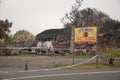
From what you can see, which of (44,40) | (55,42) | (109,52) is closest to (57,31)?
(44,40)

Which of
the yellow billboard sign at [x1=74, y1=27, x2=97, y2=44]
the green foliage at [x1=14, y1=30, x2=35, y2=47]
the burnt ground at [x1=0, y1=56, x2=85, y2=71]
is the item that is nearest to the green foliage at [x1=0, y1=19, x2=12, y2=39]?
the burnt ground at [x1=0, y1=56, x2=85, y2=71]

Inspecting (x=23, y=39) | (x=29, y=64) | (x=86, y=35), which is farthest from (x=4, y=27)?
(x=23, y=39)

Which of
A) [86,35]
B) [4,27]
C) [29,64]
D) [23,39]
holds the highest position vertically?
[4,27]

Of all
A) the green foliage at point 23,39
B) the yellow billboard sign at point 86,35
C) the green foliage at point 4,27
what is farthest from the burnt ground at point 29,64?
the green foliage at point 23,39

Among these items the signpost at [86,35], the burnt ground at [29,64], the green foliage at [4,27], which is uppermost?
the green foliage at [4,27]

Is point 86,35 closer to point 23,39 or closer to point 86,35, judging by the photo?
point 86,35

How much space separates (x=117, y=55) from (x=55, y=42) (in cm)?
1357

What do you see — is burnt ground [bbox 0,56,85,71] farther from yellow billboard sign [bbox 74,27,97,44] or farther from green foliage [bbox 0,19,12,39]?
green foliage [bbox 0,19,12,39]

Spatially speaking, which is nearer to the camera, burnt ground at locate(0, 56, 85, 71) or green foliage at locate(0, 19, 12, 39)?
burnt ground at locate(0, 56, 85, 71)

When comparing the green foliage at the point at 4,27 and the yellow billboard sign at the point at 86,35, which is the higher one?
the green foliage at the point at 4,27

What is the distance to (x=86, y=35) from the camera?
15.4 m

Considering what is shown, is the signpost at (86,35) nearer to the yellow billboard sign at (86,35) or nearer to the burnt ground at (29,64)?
the yellow billboard sign at (86,35)

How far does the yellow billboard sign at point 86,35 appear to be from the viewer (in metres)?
15.2

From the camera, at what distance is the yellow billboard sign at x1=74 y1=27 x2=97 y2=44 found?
49.8ft
